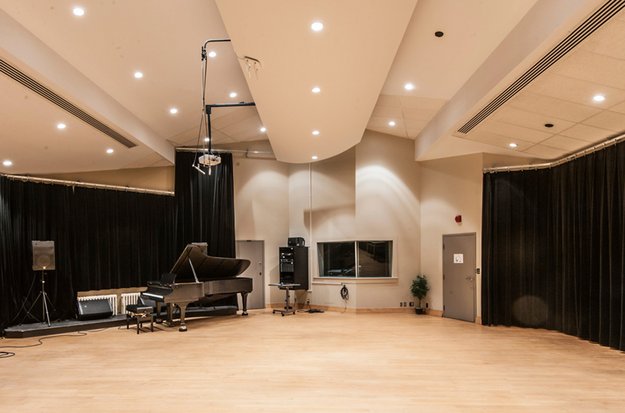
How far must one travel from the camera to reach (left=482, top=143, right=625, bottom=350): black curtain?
6.27 m

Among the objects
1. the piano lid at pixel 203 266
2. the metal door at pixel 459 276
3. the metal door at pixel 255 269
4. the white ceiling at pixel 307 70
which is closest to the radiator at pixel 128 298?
the piano lid at pixel 203 266

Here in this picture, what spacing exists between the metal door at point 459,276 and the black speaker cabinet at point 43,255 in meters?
7.77

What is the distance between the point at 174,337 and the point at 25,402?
3244 millimetres

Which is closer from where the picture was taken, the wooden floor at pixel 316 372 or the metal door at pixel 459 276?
the wooden floor at pixel 316 372

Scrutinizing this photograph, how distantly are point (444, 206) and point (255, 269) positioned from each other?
4.83 meters

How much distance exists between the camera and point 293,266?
10422 mm

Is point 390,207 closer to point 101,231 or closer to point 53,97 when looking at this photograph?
point 101,231

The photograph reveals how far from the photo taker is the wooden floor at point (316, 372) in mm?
4090

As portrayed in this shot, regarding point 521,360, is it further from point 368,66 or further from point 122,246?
point 122,246

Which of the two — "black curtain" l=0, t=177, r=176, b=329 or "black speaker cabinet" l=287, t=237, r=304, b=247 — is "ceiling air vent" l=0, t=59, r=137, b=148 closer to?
"black curtain" l=0, t=177, r=176, b=329

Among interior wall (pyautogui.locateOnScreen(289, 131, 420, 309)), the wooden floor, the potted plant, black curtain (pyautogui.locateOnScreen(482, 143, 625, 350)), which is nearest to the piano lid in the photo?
the wooden floor

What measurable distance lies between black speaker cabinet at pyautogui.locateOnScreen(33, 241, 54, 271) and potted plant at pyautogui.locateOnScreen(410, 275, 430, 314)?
24.0ft

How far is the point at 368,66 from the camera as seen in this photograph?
17.6ft

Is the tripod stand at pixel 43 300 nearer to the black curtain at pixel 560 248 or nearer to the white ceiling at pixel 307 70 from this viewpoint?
the white ceiling at pixel 307 70
